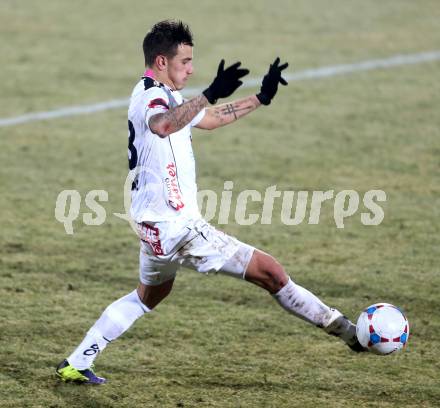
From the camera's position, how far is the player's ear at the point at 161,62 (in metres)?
6.01

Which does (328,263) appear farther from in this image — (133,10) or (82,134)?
(133,10)

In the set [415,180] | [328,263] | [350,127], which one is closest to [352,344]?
[328,263]

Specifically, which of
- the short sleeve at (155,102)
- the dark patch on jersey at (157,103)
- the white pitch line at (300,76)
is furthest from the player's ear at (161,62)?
the white pitch line at (300,76)

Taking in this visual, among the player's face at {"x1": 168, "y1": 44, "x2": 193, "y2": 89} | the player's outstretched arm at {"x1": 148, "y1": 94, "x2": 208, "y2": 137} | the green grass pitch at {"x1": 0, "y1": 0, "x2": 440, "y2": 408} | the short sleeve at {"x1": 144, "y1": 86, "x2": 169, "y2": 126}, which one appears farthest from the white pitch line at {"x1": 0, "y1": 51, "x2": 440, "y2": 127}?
the player's outstretched arm at {"x1": 148, "y1": 94, "x2": 208, "y2": 137}

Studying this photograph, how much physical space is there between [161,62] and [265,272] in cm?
139

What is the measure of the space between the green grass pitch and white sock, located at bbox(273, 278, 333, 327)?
479 mm

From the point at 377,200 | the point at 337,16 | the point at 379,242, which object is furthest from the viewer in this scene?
the point at 337,16

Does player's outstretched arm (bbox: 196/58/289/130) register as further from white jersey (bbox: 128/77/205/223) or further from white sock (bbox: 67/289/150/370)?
white sock (bbox: 67/289/150/370)

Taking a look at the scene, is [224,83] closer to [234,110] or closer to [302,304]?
[234,110]

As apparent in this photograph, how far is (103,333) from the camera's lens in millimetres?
6211

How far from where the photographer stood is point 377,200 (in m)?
10.0

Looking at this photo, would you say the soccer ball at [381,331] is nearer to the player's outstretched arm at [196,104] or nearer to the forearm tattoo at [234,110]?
the forearm tattoo at [234,110]

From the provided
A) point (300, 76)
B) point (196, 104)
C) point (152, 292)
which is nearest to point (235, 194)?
point (152, 292)

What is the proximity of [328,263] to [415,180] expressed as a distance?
2.51 metres
